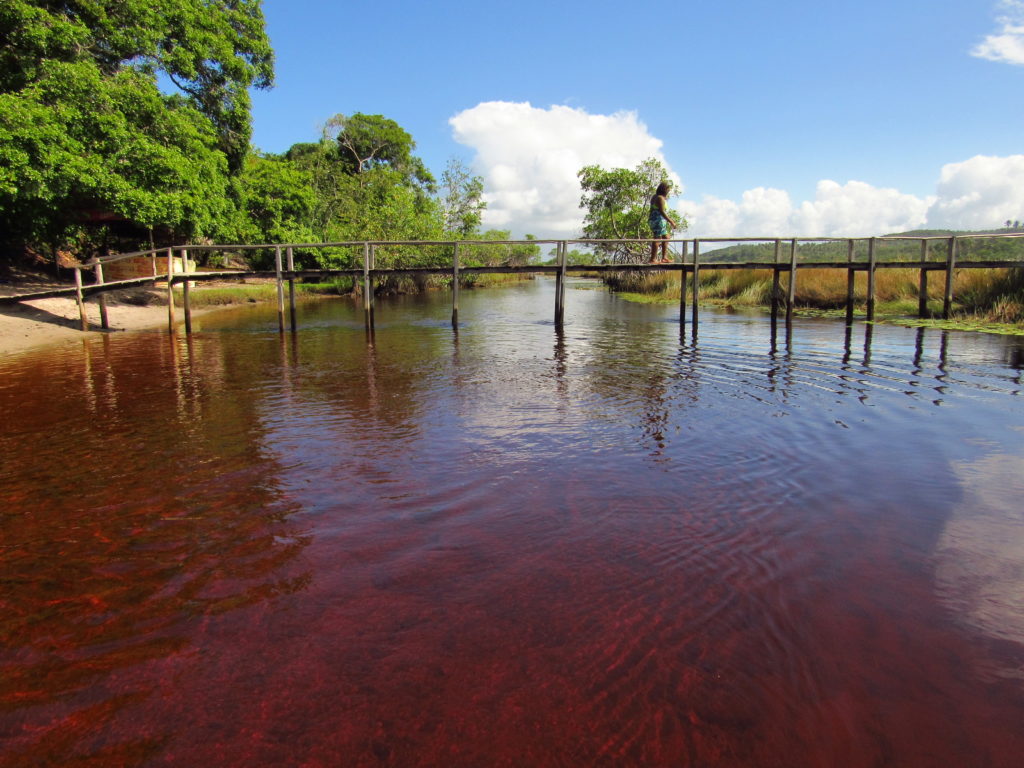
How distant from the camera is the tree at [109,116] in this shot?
15023 millimetres

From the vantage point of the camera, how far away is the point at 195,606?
125 inches

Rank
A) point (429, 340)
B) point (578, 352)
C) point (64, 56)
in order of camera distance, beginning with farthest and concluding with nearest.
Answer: point (64, 56) → point (429, 340) → point (578, 352)

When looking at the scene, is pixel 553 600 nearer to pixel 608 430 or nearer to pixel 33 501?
pixel 608 430

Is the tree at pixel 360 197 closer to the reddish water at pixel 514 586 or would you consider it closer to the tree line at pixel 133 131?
the tree line at pixel 133 131

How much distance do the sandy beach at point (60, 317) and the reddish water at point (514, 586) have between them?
31.2 ft

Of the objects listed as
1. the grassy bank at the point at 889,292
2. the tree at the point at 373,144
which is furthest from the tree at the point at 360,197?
the grassy bank at the point at 889,292

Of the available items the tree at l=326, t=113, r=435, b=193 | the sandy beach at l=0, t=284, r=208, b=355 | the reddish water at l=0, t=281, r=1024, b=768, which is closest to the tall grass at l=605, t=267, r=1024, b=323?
the reddish water at l=0, t=281, r=1024, b=768

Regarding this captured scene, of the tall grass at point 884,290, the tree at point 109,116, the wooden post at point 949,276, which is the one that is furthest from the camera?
the tall grass at point 884,290

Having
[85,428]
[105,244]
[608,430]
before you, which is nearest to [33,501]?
[85,428]

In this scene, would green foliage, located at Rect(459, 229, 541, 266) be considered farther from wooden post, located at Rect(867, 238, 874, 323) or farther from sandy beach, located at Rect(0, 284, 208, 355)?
wooden post, located at Rect(867, 238, 874, 323)

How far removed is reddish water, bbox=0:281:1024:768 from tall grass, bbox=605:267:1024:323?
40.4ft

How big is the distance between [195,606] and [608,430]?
4.38 metres

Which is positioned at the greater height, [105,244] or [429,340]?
[105,244]

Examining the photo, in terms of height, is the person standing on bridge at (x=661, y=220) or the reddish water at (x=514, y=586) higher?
the person standing on bridge at (x=661, y=220)
